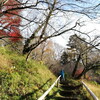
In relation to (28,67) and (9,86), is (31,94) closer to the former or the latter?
(9,86)

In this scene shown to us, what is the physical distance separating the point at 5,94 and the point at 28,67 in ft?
15.7

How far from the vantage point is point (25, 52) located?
15.5 m

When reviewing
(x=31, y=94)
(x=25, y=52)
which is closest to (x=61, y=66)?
(x=25, y=52)

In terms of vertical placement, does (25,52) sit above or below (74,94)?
above

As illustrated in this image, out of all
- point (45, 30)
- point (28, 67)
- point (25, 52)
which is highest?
point (45, 30)

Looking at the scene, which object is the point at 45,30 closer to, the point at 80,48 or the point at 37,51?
the point at 80,48

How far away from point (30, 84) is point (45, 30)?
269 inches

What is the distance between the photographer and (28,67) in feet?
37.6

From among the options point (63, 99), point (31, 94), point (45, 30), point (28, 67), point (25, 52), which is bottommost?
point (63, 99)

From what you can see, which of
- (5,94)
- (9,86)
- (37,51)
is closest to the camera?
(5,94)

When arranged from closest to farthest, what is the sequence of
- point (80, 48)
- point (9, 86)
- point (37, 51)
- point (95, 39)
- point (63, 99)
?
point (9, 86), point (63, 99), point (95, 39), point (80, 48), point (37, 51)

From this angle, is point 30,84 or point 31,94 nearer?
point 31,94

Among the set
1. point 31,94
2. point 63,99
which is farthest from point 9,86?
point 63,99

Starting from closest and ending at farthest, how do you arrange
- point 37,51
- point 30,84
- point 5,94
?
point 5,94 → point 30,84 → point 37,51
